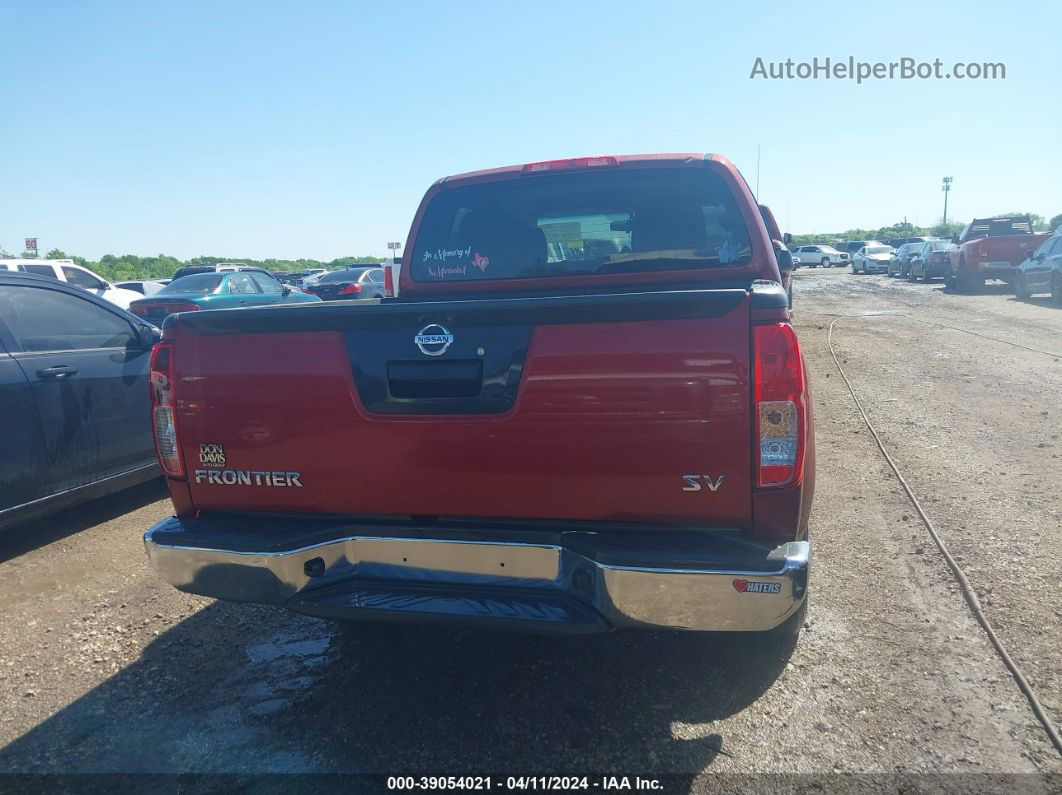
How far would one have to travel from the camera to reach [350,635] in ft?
11.8

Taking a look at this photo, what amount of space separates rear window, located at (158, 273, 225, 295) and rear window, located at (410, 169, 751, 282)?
886cm

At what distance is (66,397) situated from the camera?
15.8 feet

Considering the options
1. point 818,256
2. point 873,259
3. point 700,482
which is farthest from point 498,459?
point 818,256

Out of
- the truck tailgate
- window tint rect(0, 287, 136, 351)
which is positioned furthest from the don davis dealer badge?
window tint rect(0, 287, 136, 351)

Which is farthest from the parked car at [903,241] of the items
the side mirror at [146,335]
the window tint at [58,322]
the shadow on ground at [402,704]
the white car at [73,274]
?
the shadow on ground at [402,704]

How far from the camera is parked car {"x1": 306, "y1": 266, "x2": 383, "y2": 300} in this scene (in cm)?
1723

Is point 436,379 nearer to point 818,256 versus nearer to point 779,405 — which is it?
point 779,405

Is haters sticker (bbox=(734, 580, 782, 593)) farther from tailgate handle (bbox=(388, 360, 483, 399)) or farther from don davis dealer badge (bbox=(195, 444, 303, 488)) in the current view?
don davis dealer badge (bbox=(195, 444, 303, 488))

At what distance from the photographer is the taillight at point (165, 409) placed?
2877mm

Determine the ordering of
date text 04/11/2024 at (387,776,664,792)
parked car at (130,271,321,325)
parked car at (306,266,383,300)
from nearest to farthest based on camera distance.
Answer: date text 04/11/2024 at (387,776,664,792)
parked car at (130,271,321,325)
parked car at (306,266,383,300)

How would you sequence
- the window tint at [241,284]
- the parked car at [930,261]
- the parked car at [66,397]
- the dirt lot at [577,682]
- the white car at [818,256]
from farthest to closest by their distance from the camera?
the white car at [818,256] → the parked car at [930,261] → the window tint at [241,284] → the parked car at [66,397] → the dirt lot at [577,682]

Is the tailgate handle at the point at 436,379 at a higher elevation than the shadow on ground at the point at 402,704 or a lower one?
higher

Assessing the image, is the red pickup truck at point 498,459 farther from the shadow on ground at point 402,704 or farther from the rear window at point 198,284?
the rear window at point 198,284

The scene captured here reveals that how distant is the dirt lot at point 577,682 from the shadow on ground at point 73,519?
53 millimetres
